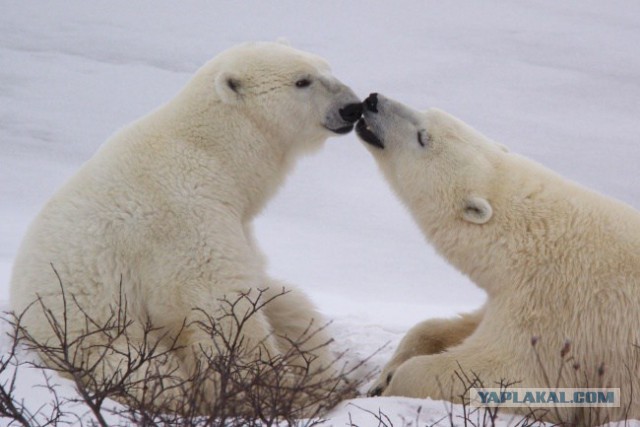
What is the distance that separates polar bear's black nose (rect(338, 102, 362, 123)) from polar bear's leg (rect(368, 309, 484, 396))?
0.93 m

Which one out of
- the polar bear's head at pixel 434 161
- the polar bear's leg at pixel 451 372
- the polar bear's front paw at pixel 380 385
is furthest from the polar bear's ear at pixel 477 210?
the polar bear's front paw at pixel 380 385

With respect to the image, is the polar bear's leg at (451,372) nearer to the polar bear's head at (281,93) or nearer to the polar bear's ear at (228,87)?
the polar bear's head at (281,93)

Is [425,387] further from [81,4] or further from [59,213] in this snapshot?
[81,4]

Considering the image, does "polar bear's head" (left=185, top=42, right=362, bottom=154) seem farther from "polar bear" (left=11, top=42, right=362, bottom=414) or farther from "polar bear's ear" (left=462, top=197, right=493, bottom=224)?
"polar bear's ear" (left=462, top=197, right=493, bottom=224)

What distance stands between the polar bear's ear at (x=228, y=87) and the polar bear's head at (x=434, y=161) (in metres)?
0.60

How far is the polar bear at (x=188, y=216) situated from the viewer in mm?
3467

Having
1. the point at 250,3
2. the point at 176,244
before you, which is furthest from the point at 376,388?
the point at 250,3

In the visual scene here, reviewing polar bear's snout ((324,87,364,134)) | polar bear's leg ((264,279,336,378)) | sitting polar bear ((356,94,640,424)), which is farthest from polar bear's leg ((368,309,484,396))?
polar bear's snout ((324,87,364,134))

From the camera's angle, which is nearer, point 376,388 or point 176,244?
point 176,244

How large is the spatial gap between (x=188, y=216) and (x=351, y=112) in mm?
874

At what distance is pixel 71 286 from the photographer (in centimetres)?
346

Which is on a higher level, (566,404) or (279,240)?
(279,240)

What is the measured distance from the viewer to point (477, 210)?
3.76 metres

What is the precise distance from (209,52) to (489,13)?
4.30 m
